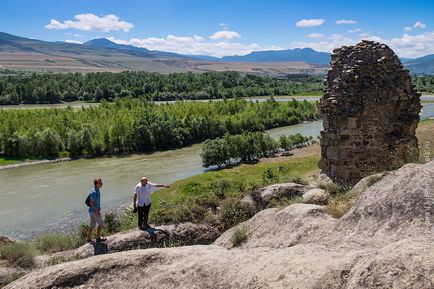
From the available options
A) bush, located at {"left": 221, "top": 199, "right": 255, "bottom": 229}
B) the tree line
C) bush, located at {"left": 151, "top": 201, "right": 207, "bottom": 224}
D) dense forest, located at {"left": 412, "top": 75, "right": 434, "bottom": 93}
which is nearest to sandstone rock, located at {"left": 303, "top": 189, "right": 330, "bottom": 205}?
bush, located at {"left": 221, "top": 199, "right": 255, "bottom": 229}

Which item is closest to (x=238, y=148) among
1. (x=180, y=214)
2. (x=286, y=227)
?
(x=180, y=214)

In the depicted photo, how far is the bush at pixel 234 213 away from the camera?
16188 mm

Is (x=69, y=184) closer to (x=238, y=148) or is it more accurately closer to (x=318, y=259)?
(x=238, y=148)

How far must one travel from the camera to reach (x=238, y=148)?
6150 cm

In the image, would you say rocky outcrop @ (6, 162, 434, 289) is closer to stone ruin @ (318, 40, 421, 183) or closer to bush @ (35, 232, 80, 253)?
bush @ (35, 232, 80, 253)

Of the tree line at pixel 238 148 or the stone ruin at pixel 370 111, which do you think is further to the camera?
the tree line at pixel 238 148

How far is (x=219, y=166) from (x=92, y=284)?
4947 cm

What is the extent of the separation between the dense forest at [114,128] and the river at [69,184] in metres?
3.87

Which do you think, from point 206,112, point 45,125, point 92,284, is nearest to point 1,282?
point 92,284

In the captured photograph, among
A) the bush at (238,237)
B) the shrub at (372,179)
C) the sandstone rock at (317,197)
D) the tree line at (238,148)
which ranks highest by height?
the shrub at (372,179)

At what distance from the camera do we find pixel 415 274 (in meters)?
6.20

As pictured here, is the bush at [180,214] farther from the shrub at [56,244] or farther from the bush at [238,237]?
the bush at [238,237]

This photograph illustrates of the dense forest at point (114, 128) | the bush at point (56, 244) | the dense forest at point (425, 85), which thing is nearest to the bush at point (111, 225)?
the bush at point (56, 244)

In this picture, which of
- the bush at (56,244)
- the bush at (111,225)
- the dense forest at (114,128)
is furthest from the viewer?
the dense forest at (114,128)
